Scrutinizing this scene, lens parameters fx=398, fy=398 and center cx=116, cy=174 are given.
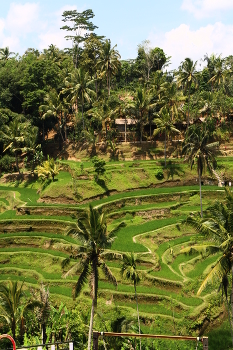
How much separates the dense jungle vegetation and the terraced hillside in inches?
3.9

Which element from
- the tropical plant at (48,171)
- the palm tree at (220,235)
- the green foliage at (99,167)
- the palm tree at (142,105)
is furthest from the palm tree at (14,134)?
the palm tree at (220,235)

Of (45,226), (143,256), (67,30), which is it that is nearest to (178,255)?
(143,256)

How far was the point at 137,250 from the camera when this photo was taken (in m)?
30.0

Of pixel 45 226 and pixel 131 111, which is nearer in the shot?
pixel 45 226

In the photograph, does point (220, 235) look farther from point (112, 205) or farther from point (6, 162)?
point (6, 162)

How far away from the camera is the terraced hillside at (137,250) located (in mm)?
24094

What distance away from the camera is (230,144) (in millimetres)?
49750

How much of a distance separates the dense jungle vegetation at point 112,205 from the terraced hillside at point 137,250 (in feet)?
0.32

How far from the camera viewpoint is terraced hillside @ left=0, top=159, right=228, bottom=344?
79.0 feet

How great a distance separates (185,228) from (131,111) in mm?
18632

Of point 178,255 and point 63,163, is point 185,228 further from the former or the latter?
point 63,163

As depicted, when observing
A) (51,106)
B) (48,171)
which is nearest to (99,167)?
(48,171)

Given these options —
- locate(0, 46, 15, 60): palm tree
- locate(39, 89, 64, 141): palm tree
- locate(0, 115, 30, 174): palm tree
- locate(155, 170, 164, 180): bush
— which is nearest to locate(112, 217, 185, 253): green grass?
locate(155, 170, 164, 180): bush

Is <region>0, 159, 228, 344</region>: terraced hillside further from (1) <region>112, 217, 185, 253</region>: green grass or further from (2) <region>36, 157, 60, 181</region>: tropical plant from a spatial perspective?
(2) <region>36, 157, 60, 181</region>: tropical plant
